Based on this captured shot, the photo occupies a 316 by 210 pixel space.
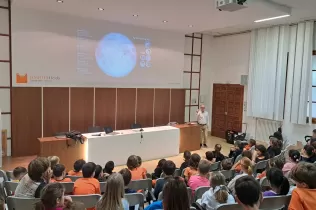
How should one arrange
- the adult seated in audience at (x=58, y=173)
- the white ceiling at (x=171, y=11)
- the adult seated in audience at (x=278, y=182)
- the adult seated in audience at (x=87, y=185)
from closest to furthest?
the adult seated in audience at (x=278, y=182) < the adult seated in audience at (x=87, y=185) < the adult seated in audience at (x=58, y=173) < the white ceiling at (x=171, y=11)

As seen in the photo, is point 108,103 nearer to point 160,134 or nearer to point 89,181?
point 160,134

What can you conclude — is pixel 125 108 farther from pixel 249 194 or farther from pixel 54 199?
pixel 249 194

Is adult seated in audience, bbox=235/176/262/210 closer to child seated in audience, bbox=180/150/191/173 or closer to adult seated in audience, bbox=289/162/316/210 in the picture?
adult seated in audience, bbox=289/162/316/210

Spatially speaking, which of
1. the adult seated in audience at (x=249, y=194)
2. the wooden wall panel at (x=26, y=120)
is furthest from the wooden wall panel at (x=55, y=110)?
the adult seated in audience at (x=249, y=194)

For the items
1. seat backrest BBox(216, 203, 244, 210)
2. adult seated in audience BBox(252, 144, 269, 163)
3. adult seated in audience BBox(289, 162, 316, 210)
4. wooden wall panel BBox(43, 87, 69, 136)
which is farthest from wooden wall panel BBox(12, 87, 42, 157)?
adult seated in audience BBox(289, 162, 316, 210)

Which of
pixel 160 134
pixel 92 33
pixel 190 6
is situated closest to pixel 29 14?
pixel 92 33

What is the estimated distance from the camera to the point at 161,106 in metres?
9.42

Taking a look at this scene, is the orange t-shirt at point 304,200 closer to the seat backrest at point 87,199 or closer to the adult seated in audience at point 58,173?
the seat backrest at point 87,199

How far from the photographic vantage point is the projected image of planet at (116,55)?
26.0ft

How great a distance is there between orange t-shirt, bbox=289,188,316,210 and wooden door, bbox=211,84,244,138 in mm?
7807

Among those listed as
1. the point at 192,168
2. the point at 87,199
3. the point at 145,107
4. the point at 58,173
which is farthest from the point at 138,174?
the point at 145,107

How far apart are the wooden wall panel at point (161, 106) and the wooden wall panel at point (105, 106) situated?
1.63 meters

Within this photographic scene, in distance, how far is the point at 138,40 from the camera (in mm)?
8539

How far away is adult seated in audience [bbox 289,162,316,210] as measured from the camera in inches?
82.3
